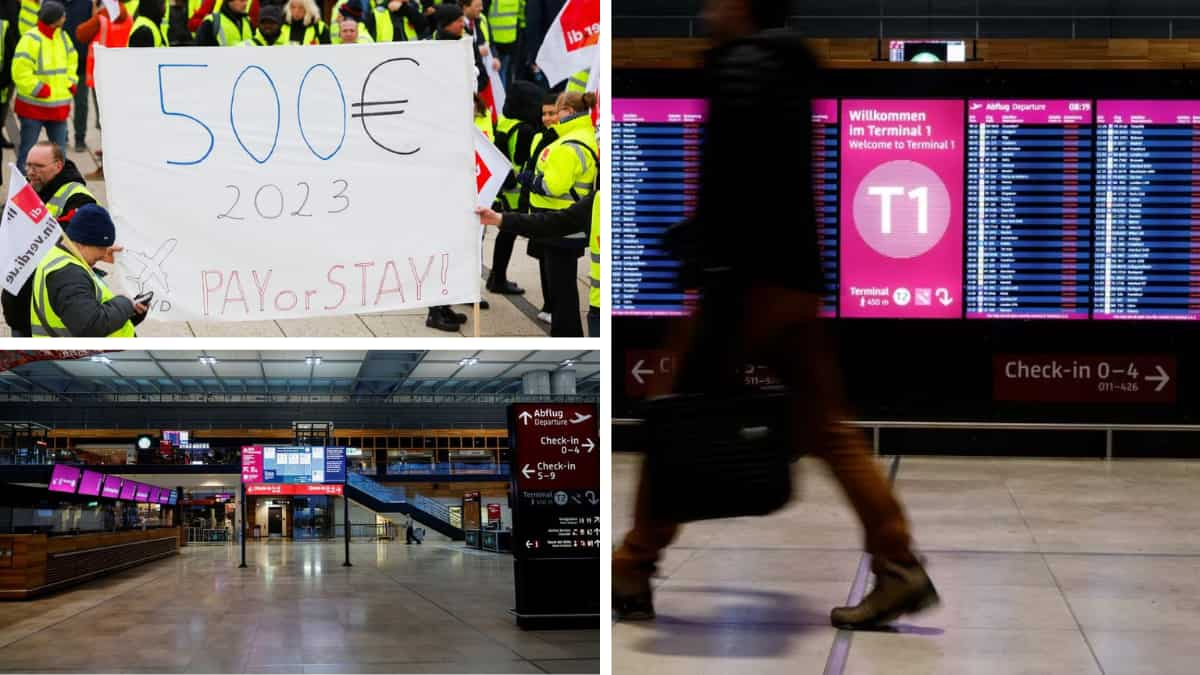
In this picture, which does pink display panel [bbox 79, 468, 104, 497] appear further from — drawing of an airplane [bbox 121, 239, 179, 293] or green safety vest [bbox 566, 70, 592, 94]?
green safety vest [bbox 566, 70, 592, 94]

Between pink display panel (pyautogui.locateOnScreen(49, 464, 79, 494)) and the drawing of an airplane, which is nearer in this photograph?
the drawing of an airplane

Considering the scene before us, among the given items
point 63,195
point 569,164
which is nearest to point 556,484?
point 569,164

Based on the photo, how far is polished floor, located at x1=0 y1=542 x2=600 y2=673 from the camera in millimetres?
4129

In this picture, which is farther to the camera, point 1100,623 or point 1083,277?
point 1083,277

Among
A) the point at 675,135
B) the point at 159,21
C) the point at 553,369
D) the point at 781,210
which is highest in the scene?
the point at 675,135

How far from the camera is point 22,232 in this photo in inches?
118

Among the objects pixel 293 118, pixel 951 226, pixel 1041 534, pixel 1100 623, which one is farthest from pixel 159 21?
pixel 951 226

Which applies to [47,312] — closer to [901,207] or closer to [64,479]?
Answer: [901,207]

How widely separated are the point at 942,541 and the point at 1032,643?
1.64 metres

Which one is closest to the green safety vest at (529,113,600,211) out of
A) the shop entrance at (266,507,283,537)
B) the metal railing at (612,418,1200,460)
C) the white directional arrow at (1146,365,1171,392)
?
the metal railing at (612,418,1200,460)

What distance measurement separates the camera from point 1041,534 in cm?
495

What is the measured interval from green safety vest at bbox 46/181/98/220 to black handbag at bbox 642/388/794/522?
1.40m

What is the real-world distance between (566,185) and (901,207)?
5326 millimetres

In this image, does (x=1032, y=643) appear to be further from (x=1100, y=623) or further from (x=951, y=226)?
(x=951, y=226)
